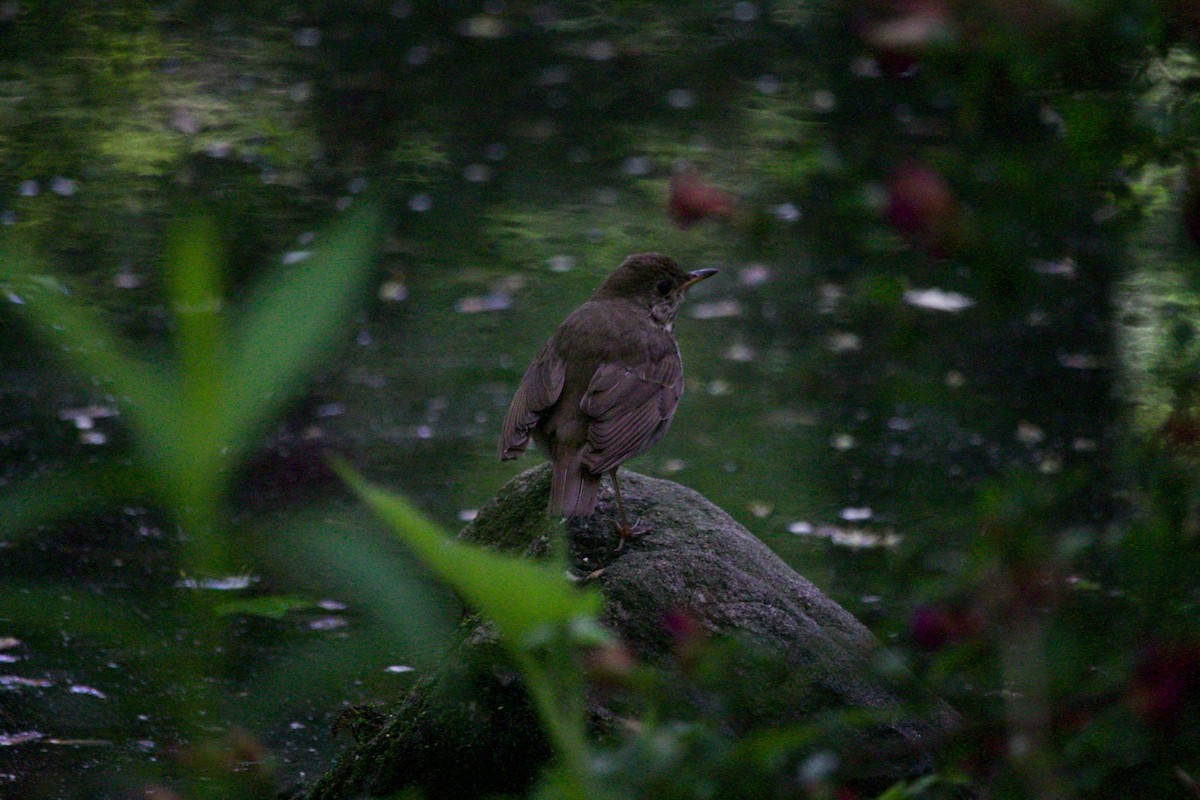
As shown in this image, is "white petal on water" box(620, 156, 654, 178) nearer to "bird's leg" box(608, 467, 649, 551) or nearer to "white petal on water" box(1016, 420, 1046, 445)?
"white petal on water" box(1016, 420, 1046, 445)

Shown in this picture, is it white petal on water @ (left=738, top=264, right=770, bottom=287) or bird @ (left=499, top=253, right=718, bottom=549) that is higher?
bird @ (left=499, top=253, right=718, bottom=549)

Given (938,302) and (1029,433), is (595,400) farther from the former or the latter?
(938,302)

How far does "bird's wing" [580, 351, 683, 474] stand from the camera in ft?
13.3

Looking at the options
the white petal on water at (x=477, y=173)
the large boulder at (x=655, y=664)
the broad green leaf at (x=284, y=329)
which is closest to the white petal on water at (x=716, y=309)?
the white petal on water at (x=477, y=173)

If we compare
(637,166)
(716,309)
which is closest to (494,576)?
(716,309)

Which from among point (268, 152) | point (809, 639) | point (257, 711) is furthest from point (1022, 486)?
point (268, 152)

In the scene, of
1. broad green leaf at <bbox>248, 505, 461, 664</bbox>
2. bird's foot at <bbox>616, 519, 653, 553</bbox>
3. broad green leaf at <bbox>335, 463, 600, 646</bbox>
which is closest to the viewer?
broad green leaf at <bbox>335, 463, 600, 646</bbox>

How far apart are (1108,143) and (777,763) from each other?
1090 millimetres

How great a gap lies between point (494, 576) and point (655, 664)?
7.65 feet

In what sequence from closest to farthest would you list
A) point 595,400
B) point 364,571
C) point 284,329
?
point 364,571 < point 284,329 < point 595,400

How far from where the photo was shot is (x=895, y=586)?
271 cm

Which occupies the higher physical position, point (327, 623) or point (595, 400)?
point (595, 400)

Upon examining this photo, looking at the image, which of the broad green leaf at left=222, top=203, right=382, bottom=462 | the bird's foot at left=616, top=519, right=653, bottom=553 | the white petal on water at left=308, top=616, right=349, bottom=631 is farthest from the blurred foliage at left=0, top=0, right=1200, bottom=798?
the bird's foot at left=616, top=519, right=653, bottom=553

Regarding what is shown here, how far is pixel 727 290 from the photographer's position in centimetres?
884
